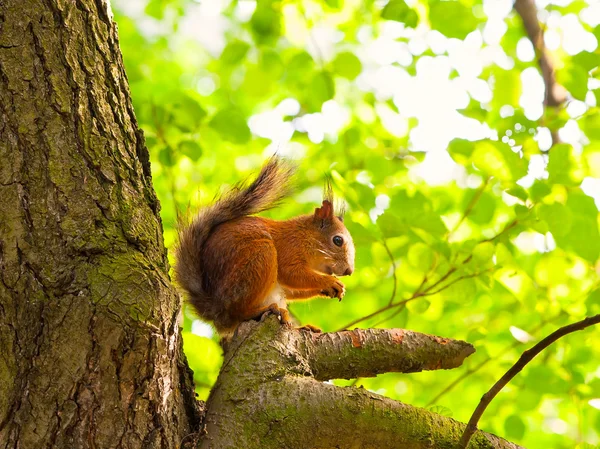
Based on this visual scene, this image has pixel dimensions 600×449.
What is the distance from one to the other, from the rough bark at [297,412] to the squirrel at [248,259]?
1.14 ft

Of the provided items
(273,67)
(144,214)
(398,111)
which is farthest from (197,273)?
(398,111)

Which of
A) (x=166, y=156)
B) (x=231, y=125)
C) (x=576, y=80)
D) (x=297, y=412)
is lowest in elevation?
(x=297, y=412)

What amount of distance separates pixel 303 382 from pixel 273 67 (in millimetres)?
2122

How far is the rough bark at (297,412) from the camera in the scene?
5.03 ft

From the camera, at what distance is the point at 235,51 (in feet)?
10.7

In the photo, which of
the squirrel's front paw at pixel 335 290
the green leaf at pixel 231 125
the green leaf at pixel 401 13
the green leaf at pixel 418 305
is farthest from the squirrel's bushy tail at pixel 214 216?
the green leaf at pixel 401 13

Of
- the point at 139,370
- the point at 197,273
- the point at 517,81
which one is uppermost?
the point at 517,81

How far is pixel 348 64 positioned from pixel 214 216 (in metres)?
1.12

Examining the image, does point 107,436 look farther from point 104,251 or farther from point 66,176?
point 66,176

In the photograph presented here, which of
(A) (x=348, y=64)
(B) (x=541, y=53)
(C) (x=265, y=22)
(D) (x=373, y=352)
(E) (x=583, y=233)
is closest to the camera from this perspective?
(D) (x=373, y=352)

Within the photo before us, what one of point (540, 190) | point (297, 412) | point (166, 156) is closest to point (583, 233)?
point (540, 190)

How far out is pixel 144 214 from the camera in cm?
164

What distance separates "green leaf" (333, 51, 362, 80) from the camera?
3.17 meters

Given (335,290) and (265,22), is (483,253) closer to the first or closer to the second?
(335,290)
